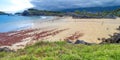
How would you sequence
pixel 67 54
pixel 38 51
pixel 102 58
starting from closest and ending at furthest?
pixel 102 58 < pixel 67 54 < pixel 38 51

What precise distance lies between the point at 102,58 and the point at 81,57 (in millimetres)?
1102

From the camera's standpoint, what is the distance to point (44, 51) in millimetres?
15328

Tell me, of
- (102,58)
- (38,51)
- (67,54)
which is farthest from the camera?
(38,51)

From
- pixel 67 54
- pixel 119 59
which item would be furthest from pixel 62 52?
pixel 119 59

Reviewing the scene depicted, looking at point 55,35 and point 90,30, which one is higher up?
point 55,35

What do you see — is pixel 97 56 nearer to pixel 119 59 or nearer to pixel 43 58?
pixel 119 59

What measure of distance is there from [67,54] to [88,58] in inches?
41.6

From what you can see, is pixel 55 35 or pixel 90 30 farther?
pixel 90 30

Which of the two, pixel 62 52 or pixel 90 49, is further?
pixel 90 49

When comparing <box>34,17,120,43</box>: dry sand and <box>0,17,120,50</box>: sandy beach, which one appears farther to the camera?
<box>34,17,120,43</box>: dry sand

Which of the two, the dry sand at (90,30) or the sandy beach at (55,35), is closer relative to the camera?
the sandy beach at (55,35)

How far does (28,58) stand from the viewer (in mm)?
13273

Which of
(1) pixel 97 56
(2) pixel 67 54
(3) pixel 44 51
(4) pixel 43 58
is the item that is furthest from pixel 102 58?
(3) pixel 44 51

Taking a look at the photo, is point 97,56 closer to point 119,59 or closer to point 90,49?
point 119,59
